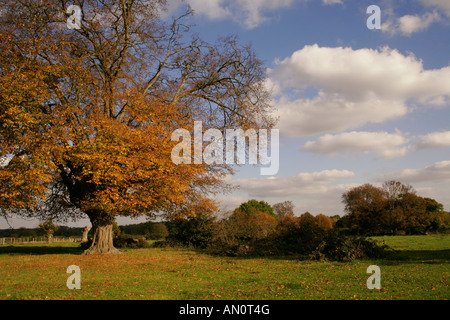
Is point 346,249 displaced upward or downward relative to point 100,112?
downward

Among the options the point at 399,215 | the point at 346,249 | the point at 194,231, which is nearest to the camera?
the point at 346,249

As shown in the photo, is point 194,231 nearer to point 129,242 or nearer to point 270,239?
point 270,239

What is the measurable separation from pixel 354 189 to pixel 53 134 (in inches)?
2490

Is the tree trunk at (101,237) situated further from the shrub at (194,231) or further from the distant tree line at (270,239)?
the shrub at (194,231)

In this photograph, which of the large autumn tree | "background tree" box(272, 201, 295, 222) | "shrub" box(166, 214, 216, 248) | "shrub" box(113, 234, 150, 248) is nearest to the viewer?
the large autumn tree

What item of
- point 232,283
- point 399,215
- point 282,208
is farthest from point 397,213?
point 232,283

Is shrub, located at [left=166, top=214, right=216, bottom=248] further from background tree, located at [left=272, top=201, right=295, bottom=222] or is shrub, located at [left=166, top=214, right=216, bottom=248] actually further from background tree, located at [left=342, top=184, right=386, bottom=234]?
background tree, located at [left=272, top=201, right=295, bottom=222]

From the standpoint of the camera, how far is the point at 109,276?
35.7 feet

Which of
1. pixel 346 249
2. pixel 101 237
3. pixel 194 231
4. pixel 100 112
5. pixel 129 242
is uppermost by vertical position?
pixel 100 112

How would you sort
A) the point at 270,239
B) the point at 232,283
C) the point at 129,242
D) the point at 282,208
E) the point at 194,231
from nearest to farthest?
the point at 232,283
the point at 270,239
the point at 194,231
the point at 129,242
the point at 282,208

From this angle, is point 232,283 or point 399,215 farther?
point 399,215

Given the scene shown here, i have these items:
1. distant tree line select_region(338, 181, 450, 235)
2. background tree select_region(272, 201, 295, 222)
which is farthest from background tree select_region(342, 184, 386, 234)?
background tree select_region(272, 201, 295, 222)
